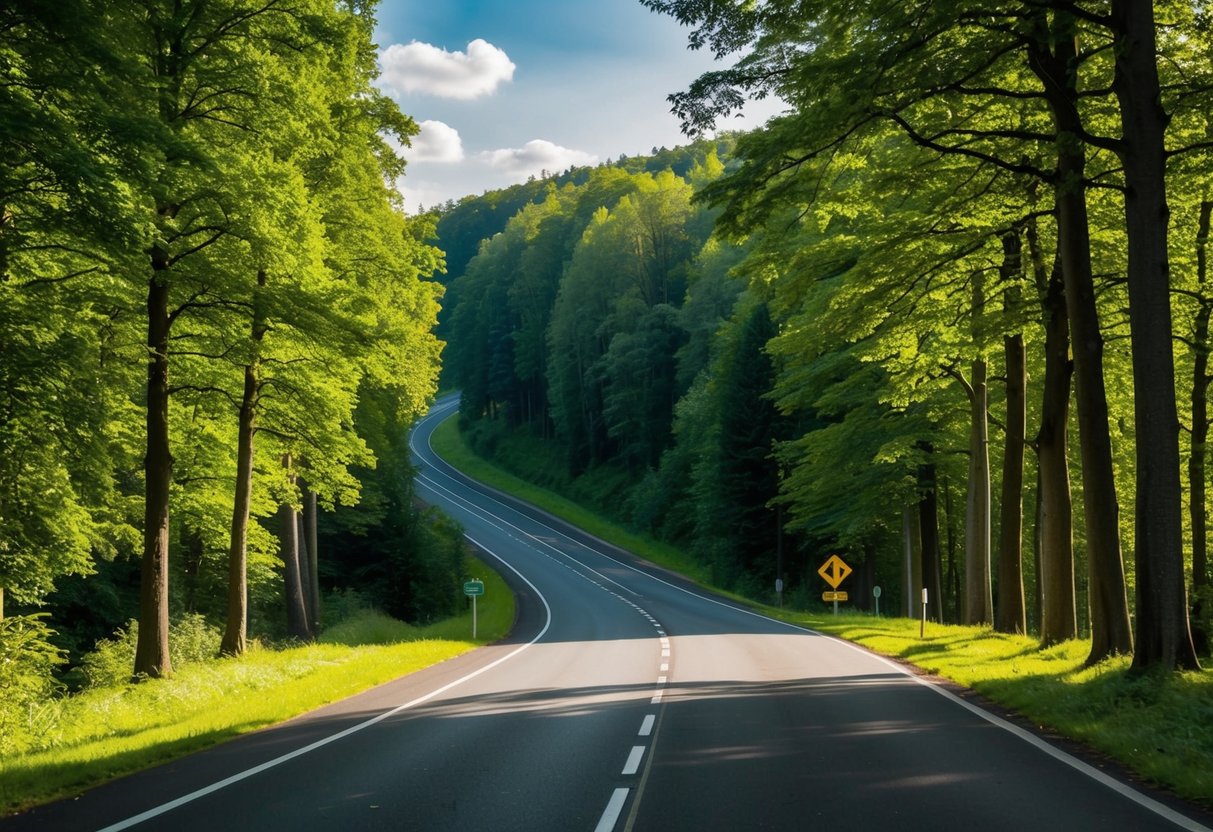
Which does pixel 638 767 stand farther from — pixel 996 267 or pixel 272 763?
pixel 996 267

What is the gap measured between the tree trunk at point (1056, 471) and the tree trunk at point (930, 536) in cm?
1407

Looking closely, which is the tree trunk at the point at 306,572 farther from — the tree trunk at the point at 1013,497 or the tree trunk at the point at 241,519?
the tree trunk at the point at 1013,497

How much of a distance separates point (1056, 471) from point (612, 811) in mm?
12784

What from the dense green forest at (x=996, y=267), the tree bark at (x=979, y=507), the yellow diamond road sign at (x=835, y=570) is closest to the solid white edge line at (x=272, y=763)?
the dense green forest at (x=996, y=267)

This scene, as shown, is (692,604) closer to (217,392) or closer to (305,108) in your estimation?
(217,392)

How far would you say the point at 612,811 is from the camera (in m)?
7.30

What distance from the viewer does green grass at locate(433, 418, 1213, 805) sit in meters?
8.53

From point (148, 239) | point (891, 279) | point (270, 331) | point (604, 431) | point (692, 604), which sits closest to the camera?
Answer: point (148, 239)

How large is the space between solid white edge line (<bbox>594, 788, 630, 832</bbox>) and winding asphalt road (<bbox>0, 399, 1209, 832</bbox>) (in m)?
0.02

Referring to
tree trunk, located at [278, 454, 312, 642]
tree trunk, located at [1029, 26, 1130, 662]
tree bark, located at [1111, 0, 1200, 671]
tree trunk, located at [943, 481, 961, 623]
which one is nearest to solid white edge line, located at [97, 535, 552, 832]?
tree bark, located at [1111, 0, 1200, 671]

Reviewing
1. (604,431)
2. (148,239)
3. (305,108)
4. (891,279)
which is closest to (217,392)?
(305,108)

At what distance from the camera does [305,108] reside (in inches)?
658

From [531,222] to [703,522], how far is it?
60.6 metres

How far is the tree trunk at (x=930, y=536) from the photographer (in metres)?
33.1
